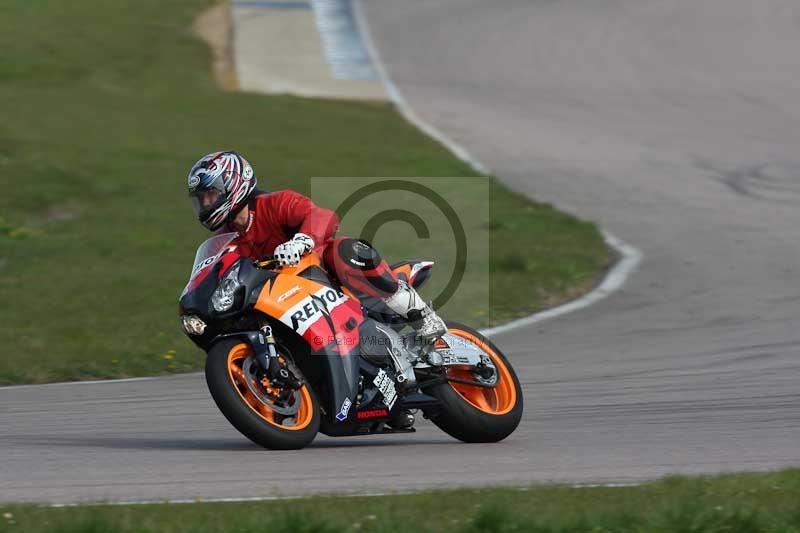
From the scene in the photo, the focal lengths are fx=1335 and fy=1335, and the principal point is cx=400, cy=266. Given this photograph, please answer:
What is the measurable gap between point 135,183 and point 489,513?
1454 cm

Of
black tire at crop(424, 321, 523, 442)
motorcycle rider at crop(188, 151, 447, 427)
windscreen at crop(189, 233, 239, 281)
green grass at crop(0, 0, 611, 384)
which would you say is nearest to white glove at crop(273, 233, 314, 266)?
motorcycle rider at crop(188, 151, 447, 427)

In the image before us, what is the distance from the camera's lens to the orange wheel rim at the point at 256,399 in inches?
269

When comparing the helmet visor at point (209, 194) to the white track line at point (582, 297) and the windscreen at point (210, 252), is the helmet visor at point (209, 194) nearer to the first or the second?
the windscreen at point (210, 252)

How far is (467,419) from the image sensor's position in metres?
7.68

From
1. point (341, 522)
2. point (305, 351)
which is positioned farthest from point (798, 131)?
point (341, 522)

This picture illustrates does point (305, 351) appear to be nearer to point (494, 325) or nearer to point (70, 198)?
point (494, 325)

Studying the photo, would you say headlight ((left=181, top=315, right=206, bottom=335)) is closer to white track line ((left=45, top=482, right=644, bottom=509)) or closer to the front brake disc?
the front brake disc

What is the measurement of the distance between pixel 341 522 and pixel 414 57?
2754 centimetres

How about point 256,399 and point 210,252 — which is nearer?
point 256,399

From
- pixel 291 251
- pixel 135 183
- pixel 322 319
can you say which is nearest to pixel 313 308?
pixel 322 319

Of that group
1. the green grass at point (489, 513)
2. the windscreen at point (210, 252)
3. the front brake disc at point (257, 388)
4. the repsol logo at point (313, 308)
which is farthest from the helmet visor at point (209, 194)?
the green grass at point (489, 513)

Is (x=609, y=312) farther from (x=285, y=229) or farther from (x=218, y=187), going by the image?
(x=218, y=187)

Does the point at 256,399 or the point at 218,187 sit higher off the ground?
the point at 218,187

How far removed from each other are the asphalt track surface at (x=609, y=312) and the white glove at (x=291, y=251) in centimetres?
101
